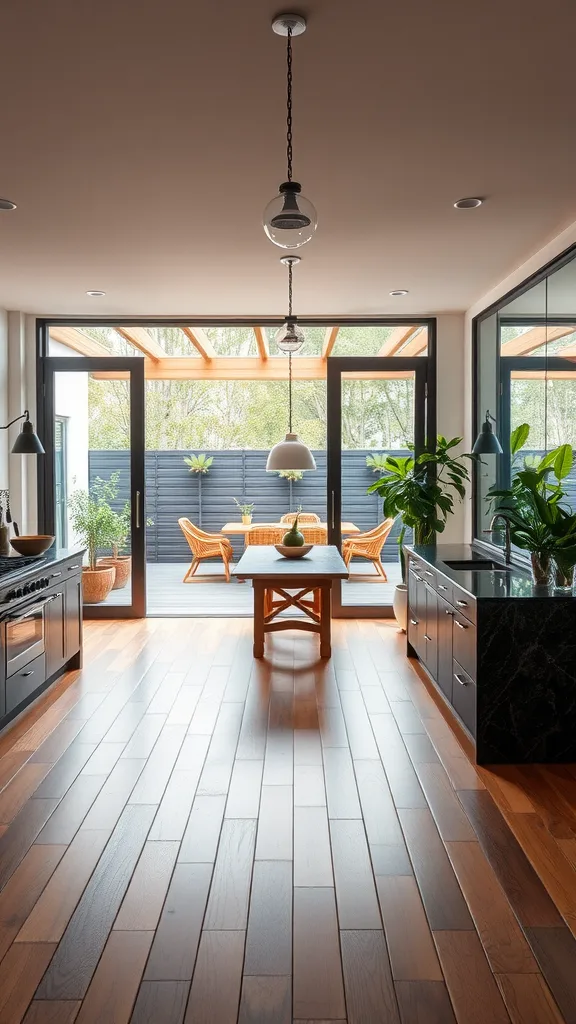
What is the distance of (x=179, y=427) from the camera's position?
1219cm

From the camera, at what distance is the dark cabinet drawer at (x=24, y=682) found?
3.84 m

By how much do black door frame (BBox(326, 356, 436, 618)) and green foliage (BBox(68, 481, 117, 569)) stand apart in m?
1.98

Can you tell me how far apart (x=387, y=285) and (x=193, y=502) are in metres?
5.94

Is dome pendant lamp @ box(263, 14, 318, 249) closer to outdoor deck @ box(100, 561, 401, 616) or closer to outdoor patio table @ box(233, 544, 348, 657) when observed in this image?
outdoor patio table @ box(233, 544, 348, 657)

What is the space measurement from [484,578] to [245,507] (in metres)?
6.77

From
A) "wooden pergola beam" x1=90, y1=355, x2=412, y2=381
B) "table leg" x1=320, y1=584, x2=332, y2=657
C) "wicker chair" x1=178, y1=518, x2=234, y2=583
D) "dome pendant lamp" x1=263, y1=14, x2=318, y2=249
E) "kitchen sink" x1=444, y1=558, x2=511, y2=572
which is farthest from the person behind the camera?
"wicker chair" x1=178, y1=518, x2=234, y2=583

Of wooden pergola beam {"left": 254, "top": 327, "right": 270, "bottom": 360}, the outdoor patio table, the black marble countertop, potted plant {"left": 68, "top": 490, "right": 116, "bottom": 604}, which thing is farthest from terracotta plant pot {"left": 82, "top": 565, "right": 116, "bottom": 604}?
the black marble countertop

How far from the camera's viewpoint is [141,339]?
7363 mm

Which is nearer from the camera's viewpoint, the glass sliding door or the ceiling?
the ceiling

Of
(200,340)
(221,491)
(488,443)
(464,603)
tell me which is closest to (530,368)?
(488,443)

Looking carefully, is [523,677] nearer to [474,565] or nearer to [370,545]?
[474,565]

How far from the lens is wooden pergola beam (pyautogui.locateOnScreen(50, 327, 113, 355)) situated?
265 inches

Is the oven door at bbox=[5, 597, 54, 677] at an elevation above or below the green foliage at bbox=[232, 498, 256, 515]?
below

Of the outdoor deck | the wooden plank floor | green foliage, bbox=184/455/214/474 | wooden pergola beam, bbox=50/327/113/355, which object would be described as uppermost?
wooden pergola beam, bbox=50/327/113/355
